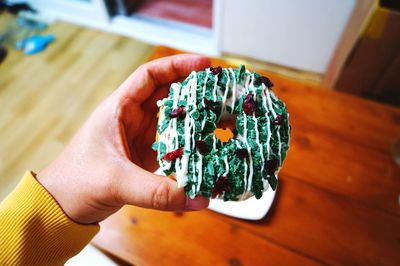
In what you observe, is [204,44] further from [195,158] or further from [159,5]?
[195,158]

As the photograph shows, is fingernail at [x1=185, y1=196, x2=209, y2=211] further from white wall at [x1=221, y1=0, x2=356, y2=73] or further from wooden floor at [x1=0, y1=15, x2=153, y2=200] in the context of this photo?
white wall at [x1=221, y1=0, x2=356, y2=73]

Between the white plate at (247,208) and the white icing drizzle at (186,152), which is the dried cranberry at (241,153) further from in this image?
the white plate at (247,208)

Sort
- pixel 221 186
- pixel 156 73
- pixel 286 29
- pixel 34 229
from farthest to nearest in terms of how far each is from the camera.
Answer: pixel 286 29 → pixel 156 73 → pixel 34 229 → pixel 221 186

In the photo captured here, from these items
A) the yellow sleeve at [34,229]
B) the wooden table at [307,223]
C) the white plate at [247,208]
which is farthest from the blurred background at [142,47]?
the yellow sleeve at [34,229]

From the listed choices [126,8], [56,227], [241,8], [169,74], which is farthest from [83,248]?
[126,8]

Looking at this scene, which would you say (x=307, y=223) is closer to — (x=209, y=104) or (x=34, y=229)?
(x=209, y=104)

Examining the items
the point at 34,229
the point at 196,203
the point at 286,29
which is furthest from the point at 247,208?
the point at 286,29
